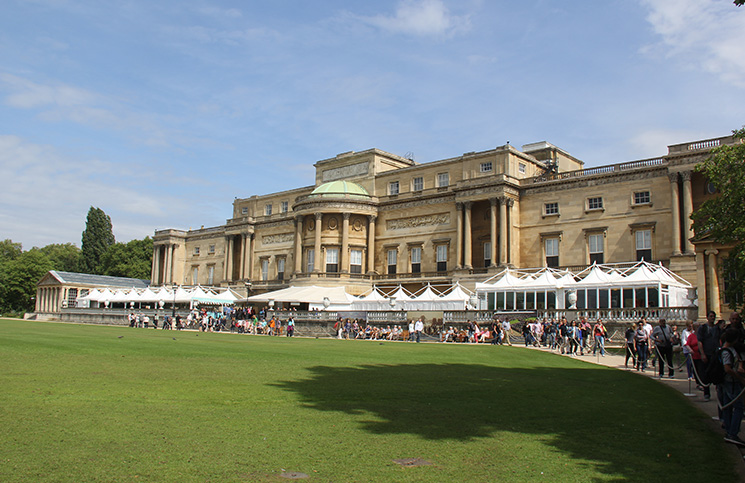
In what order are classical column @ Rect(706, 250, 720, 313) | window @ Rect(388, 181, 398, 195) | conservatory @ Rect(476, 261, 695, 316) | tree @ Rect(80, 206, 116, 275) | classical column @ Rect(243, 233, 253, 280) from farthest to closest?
tree @ Rect(80, 206, 116, 275), classical column @ Rect(243, 233, 253, 280), window @ Rect(388, 181, 398, 195), conservatory @ Rect(476, 261, 695, 316), classical column @ Rect(706, 250, 720, 313)

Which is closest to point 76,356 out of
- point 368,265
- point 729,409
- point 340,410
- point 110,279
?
point 340,410

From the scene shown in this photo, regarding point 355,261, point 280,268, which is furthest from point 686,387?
point 280,268

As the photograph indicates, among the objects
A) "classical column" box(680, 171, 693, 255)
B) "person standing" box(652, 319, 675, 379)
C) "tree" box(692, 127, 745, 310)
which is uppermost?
"classical column" box(680, 171, 693, 255)

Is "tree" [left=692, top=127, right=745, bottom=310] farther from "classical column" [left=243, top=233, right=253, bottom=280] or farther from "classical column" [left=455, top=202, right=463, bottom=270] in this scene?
"classical column" [left=243, top=233, right=253, bottom=280]

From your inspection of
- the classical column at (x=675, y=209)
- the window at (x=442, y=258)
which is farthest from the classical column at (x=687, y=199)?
the window at (x=442, y=258)

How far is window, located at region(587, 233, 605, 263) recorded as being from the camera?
178 ft

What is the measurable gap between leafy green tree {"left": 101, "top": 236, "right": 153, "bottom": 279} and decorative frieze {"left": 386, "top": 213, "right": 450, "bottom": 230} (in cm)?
5771

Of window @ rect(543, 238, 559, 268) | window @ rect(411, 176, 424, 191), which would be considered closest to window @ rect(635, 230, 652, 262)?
window @ rect(543, 238, 559, 268)

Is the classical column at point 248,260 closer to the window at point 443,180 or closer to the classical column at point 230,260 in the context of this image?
the classical column at point 230,260

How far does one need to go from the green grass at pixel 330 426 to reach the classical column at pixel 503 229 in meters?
38.9

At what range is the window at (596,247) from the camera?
5428 cm

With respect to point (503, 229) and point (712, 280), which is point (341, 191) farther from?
point (712, 280)

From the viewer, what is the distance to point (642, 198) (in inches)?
2055

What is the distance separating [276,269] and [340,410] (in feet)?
226
